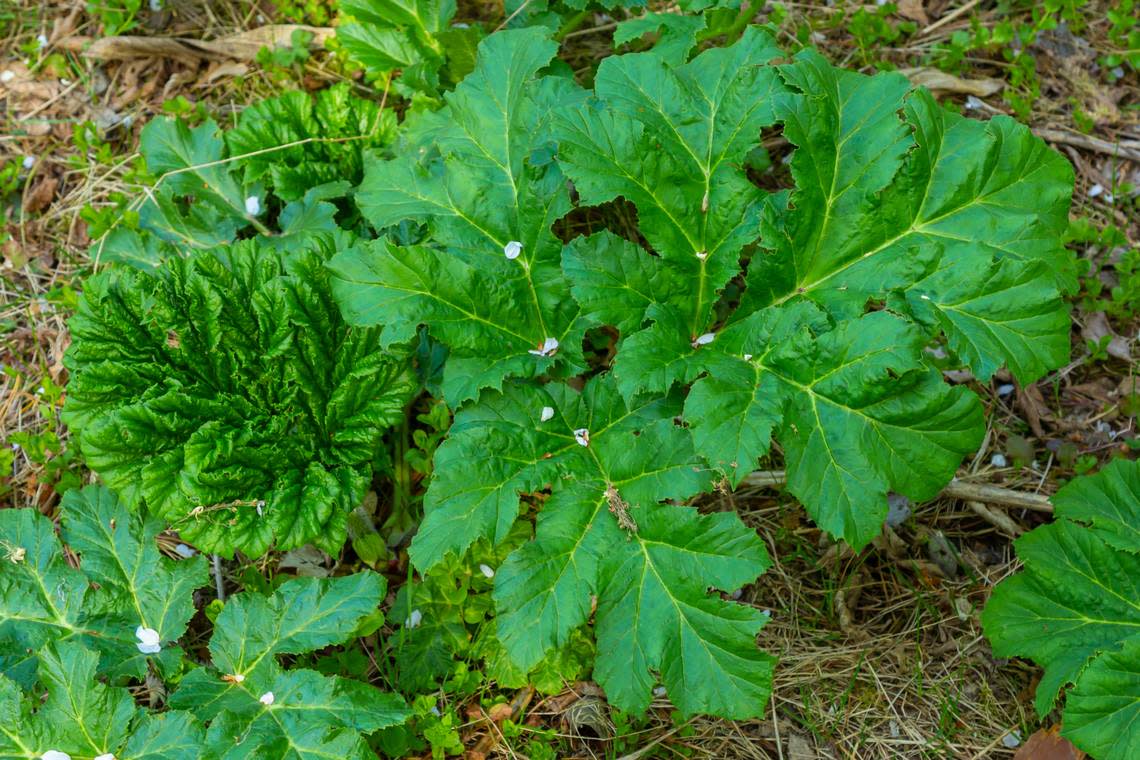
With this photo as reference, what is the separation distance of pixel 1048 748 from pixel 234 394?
289cm

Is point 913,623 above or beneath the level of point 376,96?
beneath

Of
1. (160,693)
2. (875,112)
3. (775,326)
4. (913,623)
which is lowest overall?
(160,693)

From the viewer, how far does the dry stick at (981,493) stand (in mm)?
3408

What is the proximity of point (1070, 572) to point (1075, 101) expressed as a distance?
2214 millimetres

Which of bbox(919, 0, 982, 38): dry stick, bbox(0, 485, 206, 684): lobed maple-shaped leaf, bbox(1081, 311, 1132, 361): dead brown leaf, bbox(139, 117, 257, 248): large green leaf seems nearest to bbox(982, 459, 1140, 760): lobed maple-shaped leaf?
bbox(1081, 311, 1132, 361): dead brown leaf

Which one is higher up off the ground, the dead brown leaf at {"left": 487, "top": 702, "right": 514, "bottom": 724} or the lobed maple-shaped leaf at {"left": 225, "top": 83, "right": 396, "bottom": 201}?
the lobed maple-shaped leaf at {"left": 225, "top": 83, "right": 396, "bottom": 201}

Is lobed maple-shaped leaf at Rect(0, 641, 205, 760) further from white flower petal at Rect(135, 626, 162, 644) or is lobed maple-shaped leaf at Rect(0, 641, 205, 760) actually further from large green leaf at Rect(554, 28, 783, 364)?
large green leaf at Rect(554, 28, 783, 364)

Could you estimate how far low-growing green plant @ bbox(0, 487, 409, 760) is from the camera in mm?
2725

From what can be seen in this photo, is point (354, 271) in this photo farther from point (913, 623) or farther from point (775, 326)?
point (913, 623)

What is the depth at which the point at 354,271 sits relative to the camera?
9.84 ft

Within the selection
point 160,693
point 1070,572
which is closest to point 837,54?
point 1070,572

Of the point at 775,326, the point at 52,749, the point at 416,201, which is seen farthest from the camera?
the point at 416,201

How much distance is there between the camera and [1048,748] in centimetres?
302

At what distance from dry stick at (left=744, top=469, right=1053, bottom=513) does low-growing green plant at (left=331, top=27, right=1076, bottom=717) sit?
534mm
